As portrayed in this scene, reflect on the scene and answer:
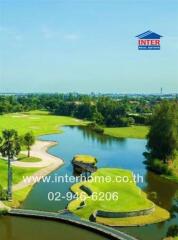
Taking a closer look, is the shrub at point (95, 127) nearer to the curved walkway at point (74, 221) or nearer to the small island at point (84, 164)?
the small island at point (84, 164)

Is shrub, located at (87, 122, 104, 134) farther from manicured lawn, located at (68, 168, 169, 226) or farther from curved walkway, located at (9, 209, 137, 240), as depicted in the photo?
curved walkway, located at (9, 209, 137, 240)

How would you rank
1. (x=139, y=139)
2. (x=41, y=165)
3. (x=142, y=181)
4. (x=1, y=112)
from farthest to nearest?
(x=1, y=112) < (x=139, y=139) < (x=41, y=165) < (x=142, y=181)

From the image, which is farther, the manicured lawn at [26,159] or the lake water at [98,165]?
the manicured lawn at [26,159]

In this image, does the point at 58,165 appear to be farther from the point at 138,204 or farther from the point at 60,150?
the point at 138,204

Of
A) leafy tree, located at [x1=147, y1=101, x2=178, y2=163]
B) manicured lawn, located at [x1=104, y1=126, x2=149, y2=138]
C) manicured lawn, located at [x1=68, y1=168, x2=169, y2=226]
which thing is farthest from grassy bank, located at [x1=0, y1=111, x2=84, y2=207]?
leafy tree, located at [x1=147, y1=101, x2=178, y2=163]

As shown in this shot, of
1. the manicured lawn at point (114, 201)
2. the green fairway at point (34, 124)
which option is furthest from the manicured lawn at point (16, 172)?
the green fairway at point (34, 124)

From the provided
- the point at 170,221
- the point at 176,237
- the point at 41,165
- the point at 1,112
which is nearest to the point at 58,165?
the point at 41,165
